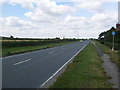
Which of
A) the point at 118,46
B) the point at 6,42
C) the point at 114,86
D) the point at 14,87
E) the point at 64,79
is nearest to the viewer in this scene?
the point at 14,87

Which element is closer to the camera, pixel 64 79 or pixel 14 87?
pixel 14 87

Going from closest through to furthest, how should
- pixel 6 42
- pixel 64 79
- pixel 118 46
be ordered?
pixel 64 79 → pixel 118 46 → pixel 6 42

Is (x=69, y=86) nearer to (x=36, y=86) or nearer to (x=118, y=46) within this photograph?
(x=36, y=86)

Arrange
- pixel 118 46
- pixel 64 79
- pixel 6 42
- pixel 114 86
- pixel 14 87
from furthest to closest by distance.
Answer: pixel 6 42 → pixel 118 46 → pixel 64 79 → pixel 114 86 → pixel 14 87

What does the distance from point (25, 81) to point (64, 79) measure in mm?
1785

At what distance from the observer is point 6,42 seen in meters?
40.5

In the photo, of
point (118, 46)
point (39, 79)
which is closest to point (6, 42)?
point (118, 46)

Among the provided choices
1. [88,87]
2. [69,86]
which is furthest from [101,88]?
[69,86]

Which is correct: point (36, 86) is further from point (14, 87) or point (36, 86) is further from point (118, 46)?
point (118, 46)

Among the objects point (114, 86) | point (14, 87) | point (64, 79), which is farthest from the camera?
point (64, 79)

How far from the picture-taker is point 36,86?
9.13 metres

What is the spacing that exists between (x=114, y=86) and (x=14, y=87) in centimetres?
417

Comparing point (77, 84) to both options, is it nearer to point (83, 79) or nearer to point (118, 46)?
point (83, 79)

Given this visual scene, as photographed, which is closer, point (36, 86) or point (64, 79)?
point (36, 86)
